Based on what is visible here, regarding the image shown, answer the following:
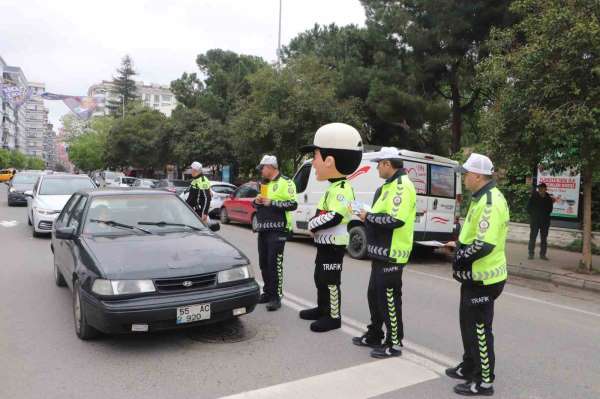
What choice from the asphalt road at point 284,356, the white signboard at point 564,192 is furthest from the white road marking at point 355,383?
the white signboard at point 564,192

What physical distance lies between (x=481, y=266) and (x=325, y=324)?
6.30 ft

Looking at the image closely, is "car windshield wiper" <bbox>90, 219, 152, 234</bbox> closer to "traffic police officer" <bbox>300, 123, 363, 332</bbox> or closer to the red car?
"traffic police officer" <bbox>300, 123, 363, 332</bbox>

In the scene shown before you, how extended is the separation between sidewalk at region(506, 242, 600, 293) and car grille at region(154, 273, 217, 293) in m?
7.04

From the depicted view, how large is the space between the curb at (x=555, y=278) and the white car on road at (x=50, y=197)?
32.0 ft

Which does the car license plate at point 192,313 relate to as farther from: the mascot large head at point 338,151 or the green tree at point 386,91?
the green tree at point 386,91

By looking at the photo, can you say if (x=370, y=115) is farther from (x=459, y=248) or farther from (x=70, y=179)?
(x=459, y=248)

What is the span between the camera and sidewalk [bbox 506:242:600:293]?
→ 342 inches

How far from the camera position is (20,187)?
20594 mm

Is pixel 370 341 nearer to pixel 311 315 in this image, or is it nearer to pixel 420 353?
pixel 420 353

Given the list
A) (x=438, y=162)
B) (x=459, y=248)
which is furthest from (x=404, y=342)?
(x=438, y=162)

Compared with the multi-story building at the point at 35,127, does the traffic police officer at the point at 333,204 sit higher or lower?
lower

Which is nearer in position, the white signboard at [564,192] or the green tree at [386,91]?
the white signboard at [564,192]

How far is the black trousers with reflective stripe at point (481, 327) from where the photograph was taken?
3719mm

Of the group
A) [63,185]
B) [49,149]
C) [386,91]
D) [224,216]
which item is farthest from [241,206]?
[49,149]
